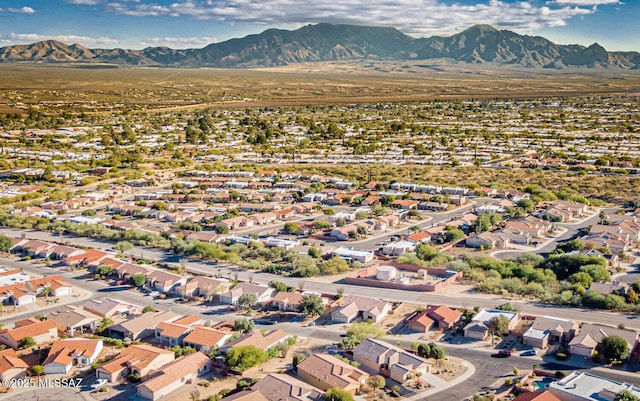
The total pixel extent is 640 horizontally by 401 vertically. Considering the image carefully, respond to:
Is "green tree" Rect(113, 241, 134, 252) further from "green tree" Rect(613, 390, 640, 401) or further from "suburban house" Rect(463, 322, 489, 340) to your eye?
"green tree" Rect(613, 390, 640, 401)

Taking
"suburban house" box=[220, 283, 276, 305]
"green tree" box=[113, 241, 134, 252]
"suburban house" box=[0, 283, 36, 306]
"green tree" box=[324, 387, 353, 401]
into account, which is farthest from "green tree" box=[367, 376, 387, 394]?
"green tree" box=[113, 241, 134, 252]

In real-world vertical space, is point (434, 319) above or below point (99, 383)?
above

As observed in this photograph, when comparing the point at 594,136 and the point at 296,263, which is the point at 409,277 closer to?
the point at 296,263

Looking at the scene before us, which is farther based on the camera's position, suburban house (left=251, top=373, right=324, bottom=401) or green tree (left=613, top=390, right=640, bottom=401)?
suburban house (left=251, top=373, right=324, bottom=401)

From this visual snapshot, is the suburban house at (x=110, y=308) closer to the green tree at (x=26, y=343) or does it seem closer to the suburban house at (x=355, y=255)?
the green tree at (x=26, y=343)

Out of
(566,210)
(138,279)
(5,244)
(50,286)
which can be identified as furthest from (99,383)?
(566,210)

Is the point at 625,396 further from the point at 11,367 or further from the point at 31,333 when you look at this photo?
the point at 31,333
